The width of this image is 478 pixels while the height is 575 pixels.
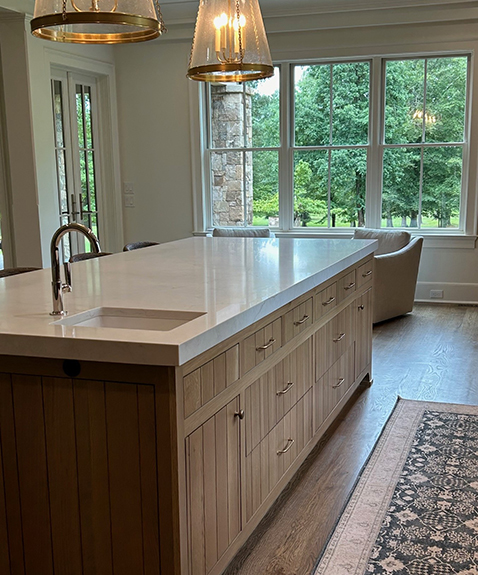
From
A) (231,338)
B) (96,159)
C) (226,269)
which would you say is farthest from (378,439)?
(96,159)

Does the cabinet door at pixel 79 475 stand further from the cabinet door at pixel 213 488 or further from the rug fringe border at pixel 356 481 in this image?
the rug fringe border at pixel 356 481

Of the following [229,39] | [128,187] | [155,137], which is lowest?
[128,187]

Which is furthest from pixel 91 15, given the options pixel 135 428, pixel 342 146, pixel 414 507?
pixel 342 146

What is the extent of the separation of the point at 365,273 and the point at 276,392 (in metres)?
1.80

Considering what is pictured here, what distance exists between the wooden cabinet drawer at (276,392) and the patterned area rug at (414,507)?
49 cm

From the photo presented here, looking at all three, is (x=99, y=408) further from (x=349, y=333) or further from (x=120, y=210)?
(x=120, y=210)

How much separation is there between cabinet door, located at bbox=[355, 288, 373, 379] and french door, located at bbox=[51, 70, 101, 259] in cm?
366

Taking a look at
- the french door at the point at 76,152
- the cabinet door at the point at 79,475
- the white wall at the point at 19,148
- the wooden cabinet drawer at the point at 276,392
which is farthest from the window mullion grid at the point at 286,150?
the cabinet door at the point at 79,475

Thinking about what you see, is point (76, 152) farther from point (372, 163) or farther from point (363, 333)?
point (363, 333)

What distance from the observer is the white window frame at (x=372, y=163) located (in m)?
6.64

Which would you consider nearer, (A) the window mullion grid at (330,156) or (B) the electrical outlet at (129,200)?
(A) the window mullion grid at (330,156)

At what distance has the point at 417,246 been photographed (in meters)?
6.21

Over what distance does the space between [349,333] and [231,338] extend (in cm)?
178

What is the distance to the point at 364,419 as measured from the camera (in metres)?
3.64
